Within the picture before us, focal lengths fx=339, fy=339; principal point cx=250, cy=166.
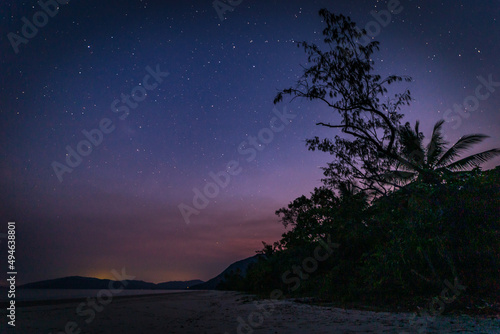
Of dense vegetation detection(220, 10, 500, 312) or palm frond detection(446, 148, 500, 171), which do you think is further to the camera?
palm frond detection(446, 148, 500, 171)

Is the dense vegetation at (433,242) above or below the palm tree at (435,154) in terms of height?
below

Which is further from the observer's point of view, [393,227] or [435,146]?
[435,146]

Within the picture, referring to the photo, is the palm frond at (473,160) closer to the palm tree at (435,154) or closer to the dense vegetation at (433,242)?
the palm tree at (435,154)

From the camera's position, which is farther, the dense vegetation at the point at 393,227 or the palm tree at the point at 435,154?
the palm tree at the point at 435,154

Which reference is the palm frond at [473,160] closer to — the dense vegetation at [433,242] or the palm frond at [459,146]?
the palm frond at [459,146]

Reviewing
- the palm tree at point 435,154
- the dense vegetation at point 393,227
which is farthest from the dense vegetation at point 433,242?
the palm tree at point 435,154

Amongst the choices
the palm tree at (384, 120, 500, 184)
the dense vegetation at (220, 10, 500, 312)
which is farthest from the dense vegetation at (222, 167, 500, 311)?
the palm tree at (384, 120, 500, 184)

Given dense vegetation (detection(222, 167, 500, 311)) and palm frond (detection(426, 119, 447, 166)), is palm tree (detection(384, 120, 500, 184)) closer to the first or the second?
palm frond (detection(426, 119, 447, 166))

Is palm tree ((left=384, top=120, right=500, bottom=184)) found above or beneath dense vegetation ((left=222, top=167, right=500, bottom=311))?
above

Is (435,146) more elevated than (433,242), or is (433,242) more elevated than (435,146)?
(435,146)

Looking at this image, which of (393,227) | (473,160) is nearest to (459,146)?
(473,160)

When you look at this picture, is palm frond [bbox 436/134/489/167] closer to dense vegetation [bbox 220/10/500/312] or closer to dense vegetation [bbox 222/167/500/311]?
dense vegetation [bbox 220/10/500/312]

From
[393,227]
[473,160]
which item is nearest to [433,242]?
[393,227]

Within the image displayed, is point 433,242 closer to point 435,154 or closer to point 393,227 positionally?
point 393,227
